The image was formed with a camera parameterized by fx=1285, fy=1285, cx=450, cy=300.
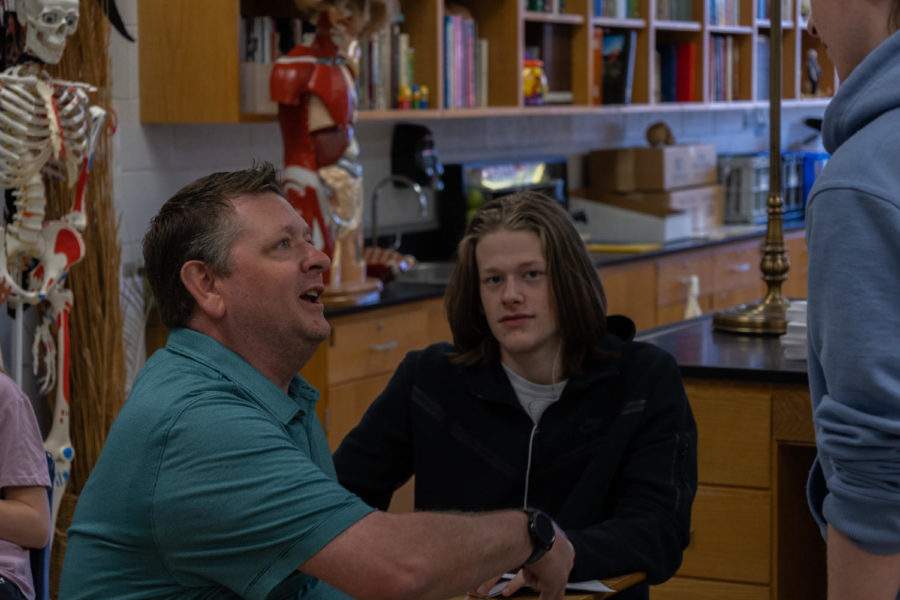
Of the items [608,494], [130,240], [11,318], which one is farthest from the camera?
[130,240]

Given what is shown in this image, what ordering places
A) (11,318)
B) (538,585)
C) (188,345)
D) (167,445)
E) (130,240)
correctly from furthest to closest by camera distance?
(130,240), (11,318), (538,585), (188,345), (167,445)

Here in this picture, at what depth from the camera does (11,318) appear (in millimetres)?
3469

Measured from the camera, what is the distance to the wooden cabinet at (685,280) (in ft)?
16.7

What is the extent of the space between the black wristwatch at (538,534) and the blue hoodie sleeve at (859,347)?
37 centimetres

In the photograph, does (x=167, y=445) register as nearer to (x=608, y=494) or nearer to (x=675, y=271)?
(x=608, y=494)

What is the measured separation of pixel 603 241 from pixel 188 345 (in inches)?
173

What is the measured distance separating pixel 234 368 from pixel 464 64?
3448 millimetres

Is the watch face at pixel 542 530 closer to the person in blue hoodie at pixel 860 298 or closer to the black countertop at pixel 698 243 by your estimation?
the person in blue hoodie at pixel 860 298

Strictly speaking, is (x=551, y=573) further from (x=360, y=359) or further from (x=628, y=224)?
(x=628, y=224)

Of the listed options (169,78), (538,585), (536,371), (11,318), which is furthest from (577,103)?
(538,585)

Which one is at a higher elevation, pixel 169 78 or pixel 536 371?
pixel 169 78

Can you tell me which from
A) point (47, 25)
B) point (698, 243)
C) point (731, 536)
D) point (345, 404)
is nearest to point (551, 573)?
point (731, 536)

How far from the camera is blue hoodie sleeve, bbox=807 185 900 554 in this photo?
120 cm

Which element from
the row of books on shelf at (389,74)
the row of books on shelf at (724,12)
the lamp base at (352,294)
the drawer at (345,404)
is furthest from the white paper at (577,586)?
the row of books on shelf at (724,12)
